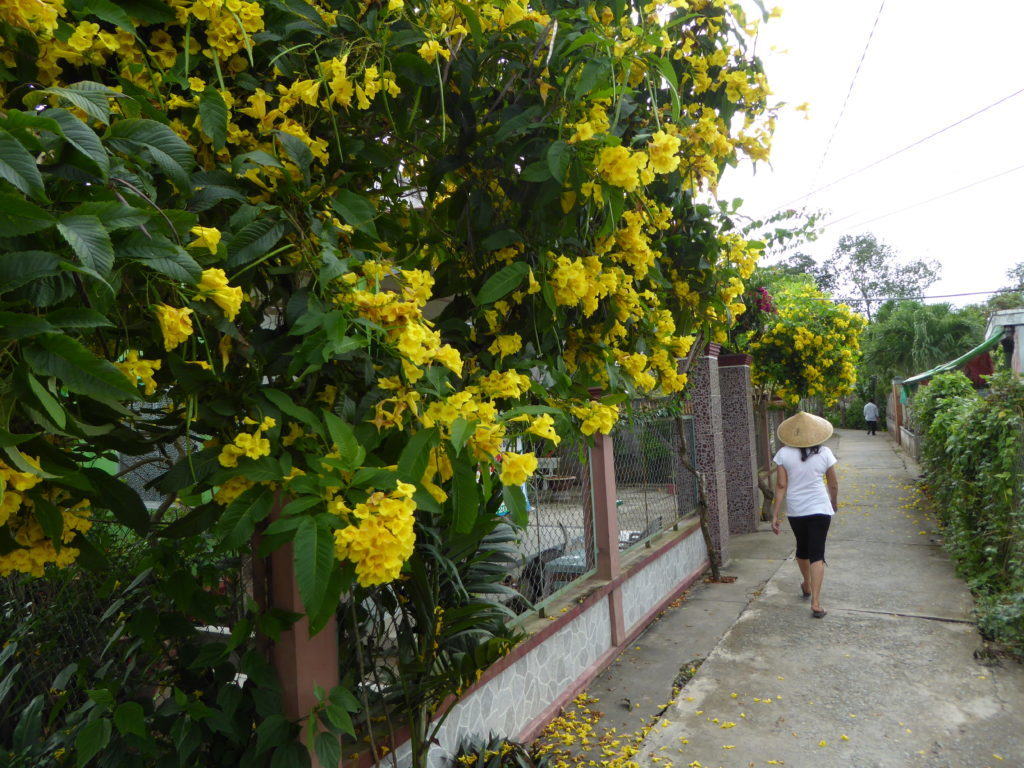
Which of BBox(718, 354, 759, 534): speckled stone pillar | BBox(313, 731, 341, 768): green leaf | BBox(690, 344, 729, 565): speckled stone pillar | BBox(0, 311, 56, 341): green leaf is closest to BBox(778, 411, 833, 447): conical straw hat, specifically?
BBox(690, 344, 729, 565): speckled stone pillar

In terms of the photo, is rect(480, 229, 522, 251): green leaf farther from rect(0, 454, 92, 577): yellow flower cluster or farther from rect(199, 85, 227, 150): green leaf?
rect(0, 454, 92, 577): yellow flower cluster

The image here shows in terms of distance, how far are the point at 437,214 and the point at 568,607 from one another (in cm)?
280

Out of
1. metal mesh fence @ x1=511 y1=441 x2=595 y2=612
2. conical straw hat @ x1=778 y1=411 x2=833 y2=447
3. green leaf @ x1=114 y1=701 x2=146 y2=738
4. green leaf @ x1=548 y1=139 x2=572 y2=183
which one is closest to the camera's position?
green leaf @ x1=548 y1=139 x2=572 y2=183

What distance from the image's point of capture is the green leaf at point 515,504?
4.77 ft

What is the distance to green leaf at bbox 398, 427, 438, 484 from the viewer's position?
4.42ft

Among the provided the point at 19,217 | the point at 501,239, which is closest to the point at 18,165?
the point at 19,217

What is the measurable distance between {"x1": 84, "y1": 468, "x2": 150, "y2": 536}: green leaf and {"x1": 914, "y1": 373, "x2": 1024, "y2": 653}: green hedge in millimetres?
5178

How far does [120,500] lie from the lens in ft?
4.83

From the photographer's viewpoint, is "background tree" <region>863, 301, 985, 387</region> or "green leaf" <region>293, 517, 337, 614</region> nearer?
"green leaf" <region>293, 517, 337, 614</region>

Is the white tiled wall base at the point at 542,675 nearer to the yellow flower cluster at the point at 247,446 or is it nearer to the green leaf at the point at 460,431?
the yellow flower cluster at the point at 247,446

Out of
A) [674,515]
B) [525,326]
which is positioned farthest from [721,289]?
[674,515]

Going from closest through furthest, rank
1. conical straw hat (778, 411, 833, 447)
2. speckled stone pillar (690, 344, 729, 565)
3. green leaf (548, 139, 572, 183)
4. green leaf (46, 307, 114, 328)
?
green leaf (46, 307, 114, 328)
green leaf (548, 139, 572, 183)
conical straw hat (778, 411, 833, 447)
speckled stone pillar (690, 344, 729, 565)

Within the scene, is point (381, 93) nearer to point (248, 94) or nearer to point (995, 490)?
point (248, 94)

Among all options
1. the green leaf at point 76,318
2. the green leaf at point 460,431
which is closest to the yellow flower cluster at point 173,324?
the green leaf at point 76,318
